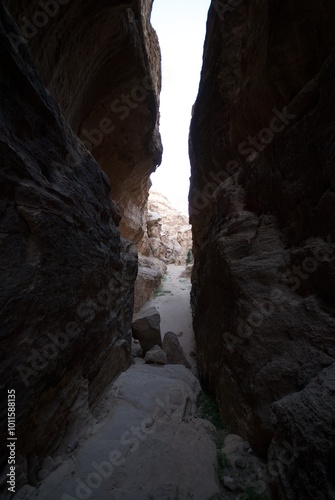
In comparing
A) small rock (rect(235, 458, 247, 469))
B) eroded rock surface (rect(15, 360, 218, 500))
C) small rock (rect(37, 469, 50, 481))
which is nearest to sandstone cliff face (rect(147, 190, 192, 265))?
eroded rock surface (rect(15, 360, 218, 500))

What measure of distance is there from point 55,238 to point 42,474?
334 cm

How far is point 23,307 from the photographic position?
9.98 ft

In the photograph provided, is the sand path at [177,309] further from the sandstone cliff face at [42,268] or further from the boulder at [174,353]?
the sandstone cliff face at [42,268]

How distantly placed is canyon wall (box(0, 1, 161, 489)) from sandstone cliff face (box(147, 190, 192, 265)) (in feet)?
64.7

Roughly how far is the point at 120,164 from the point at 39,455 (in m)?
12.3

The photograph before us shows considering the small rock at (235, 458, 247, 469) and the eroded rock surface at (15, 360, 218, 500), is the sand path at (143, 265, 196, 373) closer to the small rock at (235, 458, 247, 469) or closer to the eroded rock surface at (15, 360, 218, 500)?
the eroded rock surface at (15, 360, 218, 500)

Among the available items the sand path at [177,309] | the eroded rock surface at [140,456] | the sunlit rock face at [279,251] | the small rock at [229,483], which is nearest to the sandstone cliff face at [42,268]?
the eroded rock surface at [140,456]

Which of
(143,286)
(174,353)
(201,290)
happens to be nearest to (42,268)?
(201,290)

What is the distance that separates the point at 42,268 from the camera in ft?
11.1

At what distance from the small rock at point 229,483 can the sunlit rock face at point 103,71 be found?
6.19m

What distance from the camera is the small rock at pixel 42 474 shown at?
122 inches

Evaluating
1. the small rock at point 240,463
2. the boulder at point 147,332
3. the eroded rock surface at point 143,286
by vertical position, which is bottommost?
the small rock at point 240,463

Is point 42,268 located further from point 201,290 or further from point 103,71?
point 103,71

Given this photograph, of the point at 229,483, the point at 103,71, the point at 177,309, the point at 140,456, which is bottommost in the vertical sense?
the point at 229,483
